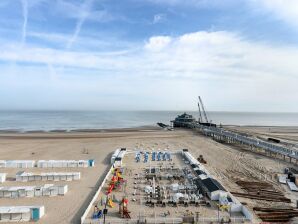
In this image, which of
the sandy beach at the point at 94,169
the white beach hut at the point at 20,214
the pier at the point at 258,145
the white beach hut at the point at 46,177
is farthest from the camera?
the pier at the point at 258,145

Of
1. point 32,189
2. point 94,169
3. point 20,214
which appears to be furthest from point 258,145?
point 20,214

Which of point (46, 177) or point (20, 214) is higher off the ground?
point (46, 177)

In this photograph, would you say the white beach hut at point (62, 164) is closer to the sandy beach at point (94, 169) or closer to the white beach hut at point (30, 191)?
the sandy beach at point (94, 169)

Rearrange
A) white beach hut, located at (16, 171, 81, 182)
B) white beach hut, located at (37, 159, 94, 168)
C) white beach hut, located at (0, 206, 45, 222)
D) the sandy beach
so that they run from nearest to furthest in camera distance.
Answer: white beach hut, located at (0, 206, 45, 222)
the sandy beach
white beach hut, located at (16, 171, 81, 182)
white beach hut, located at (37, 159, 94, 168)

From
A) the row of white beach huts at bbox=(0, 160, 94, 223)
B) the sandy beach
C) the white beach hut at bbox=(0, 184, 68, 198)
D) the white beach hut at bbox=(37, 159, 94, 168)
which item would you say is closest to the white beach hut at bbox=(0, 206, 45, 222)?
the row of white beach huts at bbox=(0, 160, 94, 223)

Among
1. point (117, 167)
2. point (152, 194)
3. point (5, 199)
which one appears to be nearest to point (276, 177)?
point (152, 194)

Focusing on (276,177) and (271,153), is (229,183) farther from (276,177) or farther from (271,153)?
(271,153)

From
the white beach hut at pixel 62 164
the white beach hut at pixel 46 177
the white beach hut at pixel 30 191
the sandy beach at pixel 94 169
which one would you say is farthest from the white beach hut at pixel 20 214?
the white beach hut at pixel 62 164

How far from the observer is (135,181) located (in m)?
22.0

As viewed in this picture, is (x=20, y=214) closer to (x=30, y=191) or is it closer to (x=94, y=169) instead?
(x=30, y=191)

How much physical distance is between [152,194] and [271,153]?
2322cm

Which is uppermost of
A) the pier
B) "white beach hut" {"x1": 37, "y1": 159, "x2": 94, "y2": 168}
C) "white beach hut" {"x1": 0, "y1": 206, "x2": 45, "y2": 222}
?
the pier

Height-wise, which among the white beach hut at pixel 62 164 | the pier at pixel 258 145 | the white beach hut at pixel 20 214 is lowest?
the white beach hut at pixel 20 214

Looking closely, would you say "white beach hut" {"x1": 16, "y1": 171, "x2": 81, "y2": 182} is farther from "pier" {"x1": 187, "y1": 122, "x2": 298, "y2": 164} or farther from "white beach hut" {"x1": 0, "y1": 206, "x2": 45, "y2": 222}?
"pier" {"x1": 187, "y1": 122, "x2": 298, "y2": 164}
